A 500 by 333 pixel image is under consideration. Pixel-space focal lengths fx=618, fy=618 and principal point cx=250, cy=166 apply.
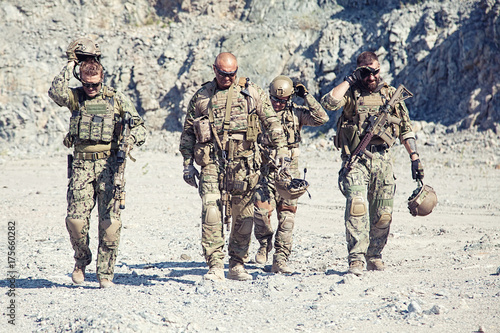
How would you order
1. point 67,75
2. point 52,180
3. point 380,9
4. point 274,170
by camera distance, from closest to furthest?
1. point 67,75
2. point 274,170
3. point 52,180
4. point 380,9

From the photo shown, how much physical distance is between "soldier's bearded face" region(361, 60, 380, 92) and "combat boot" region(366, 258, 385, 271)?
1736 mm

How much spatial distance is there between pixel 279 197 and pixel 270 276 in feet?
4.15

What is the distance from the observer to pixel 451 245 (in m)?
7.75

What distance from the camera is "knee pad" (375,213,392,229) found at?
6176 millimetres

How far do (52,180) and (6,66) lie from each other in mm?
11518

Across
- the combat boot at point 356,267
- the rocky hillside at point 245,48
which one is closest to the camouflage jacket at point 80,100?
the combat boot at point 356,267

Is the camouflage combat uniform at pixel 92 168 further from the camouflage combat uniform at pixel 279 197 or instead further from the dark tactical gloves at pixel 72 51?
the camouflage combat uniform at pixel 279 197

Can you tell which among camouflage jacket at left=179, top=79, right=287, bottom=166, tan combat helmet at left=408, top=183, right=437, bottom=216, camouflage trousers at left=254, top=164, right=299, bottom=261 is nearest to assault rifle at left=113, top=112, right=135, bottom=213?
camouflage jacket at left=179, top=79, right=287, bottom=166

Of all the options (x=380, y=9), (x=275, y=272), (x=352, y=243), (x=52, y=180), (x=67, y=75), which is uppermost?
(x=380, y=9)

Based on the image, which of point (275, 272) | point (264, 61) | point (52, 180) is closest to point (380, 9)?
point (264, 61)

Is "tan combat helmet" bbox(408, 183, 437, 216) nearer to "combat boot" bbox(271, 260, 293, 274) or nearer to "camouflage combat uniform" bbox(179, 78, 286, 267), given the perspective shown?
"combat boot" bbox(271, 260, 293, 274)

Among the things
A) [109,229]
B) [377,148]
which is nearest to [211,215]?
[109,229]

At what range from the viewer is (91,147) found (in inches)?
224

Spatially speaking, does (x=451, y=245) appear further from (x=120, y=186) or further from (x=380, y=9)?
(x=380, y=9)
